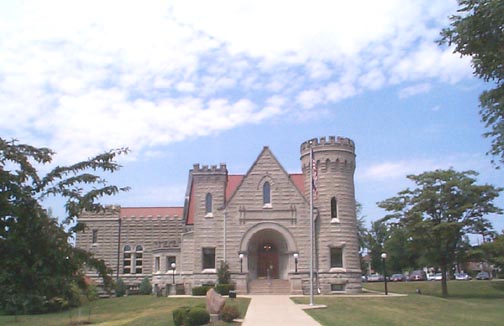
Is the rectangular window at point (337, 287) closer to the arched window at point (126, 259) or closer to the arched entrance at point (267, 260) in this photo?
the arched entrance at point (267, 260)

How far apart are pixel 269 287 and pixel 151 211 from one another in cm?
1952

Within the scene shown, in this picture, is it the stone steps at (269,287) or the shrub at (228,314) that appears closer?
the shrub at (228,314)

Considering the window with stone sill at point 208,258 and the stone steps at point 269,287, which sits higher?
the window with stone sill at point 208,258

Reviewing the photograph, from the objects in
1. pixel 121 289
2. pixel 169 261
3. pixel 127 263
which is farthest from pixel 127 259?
pixel 169 261

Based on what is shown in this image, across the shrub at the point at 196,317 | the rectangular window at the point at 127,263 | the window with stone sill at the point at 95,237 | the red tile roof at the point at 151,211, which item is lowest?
the shrub at the point at 196,317

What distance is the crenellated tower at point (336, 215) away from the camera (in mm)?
40406

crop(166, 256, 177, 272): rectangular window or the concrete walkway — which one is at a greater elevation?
crop(166, 256, 177, 272): rectangular window

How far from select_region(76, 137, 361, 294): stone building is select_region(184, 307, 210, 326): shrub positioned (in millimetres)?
19035

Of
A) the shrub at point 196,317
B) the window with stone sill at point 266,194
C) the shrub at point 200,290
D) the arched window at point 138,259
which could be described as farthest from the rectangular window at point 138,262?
the shrub at point 196,317

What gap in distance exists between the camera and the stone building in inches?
1592

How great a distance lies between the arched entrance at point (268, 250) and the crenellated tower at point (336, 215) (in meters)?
2.67

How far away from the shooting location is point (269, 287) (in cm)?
3991

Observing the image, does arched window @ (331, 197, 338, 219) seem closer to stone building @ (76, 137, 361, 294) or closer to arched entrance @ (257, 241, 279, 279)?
stone building @ (76, 137, 361, 294)

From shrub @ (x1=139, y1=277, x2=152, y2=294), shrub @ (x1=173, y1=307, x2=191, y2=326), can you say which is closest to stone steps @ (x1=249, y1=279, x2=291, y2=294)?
shrub @ (x1=139, y1=277, x2=152, y2=294)
